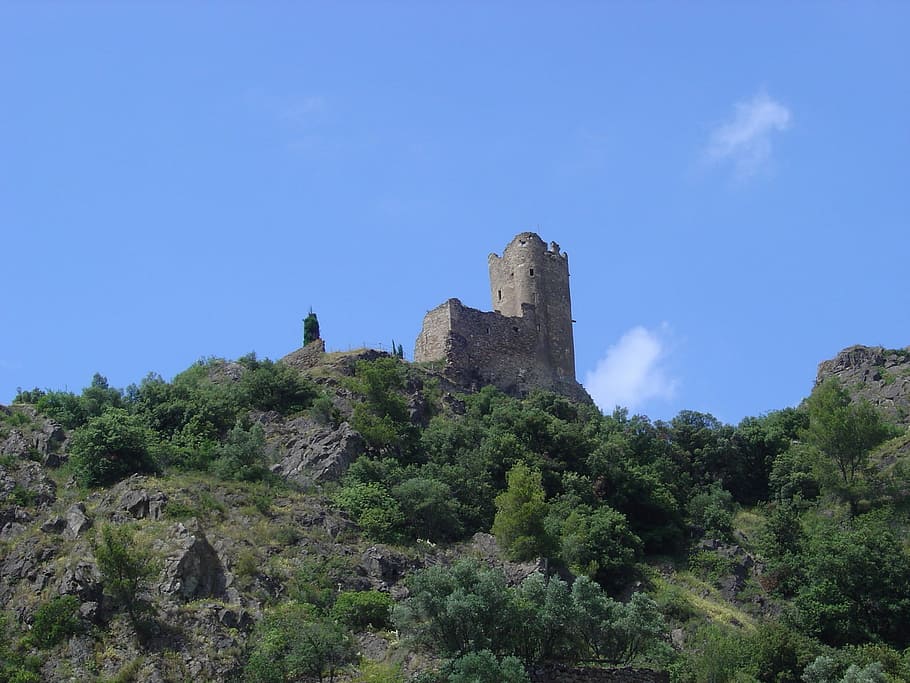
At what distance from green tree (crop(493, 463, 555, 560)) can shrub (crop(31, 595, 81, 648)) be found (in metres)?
12.7

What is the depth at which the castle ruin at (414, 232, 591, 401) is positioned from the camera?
57237 mm

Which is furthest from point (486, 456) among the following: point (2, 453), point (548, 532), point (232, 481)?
point (2, 453)

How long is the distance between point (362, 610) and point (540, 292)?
102 feet

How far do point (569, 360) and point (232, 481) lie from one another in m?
25.4

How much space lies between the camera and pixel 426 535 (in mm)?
38531

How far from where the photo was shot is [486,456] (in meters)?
43.1

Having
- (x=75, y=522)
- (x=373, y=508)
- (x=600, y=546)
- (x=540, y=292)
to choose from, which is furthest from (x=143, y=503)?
(x=540, y=292)

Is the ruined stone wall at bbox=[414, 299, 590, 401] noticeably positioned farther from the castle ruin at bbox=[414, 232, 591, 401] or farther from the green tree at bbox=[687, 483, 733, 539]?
the green tree at bbox=[687, 483, 733, 539]

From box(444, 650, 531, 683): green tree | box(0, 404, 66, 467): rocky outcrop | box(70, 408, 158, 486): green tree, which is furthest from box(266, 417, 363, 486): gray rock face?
box(444, 650, 531, 683): green tree

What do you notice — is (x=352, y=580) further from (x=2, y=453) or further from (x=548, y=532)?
(x=2, y=453)

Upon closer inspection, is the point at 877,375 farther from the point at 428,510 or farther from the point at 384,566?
the point at 384,566

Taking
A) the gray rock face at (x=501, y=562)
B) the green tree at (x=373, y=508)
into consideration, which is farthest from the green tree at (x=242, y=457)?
the gray rock face at (x=501, y=562)

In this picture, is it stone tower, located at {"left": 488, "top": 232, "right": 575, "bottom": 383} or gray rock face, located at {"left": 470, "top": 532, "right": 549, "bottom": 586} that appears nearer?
gray rock face, located at {"left": 470, "top": 532, "right": 549, "bottom": 586}

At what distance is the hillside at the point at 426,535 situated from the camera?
29.6 meters
